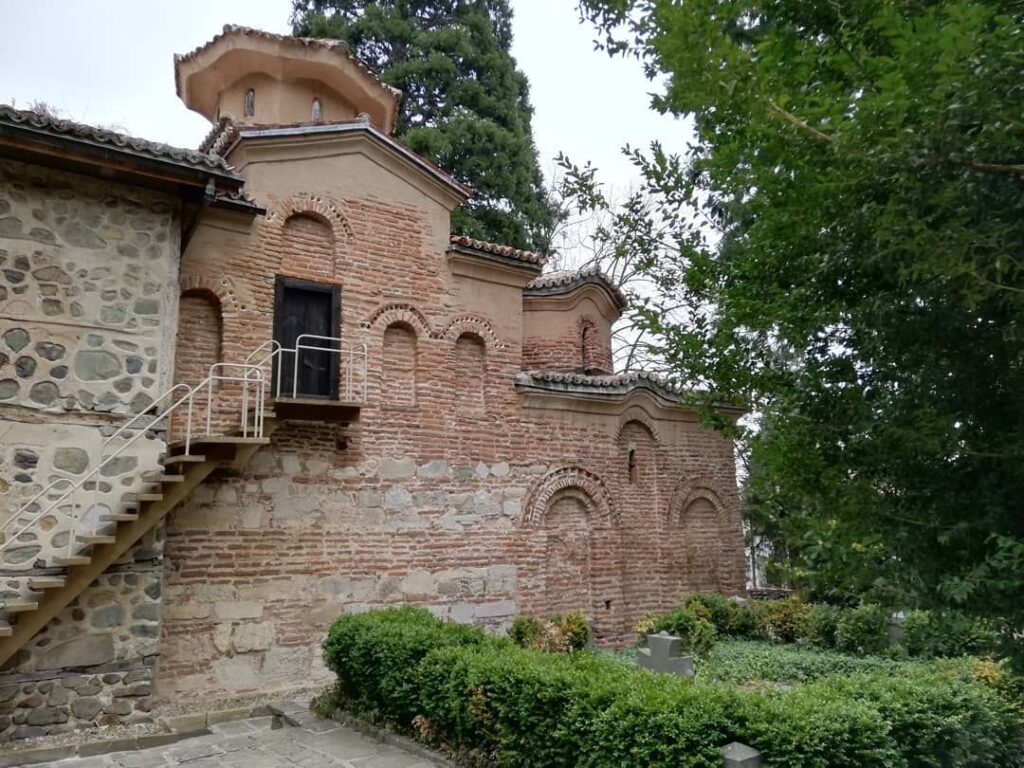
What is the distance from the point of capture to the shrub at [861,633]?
1081 cm

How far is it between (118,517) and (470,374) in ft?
18.0

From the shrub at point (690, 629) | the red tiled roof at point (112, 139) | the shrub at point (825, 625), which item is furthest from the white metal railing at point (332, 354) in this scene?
the shrub at point (825, 625)

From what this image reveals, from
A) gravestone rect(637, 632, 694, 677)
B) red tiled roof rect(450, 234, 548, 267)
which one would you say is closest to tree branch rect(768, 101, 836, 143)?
gravestone rect(637, 632, 694, 677)

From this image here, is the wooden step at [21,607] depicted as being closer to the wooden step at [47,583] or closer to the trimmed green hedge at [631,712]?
the wooden step at [47,583]

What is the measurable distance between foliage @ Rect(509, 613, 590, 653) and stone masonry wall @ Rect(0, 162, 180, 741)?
462cm

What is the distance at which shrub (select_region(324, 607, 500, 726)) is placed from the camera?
255 inches

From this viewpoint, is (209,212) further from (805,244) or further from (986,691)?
(986,691)

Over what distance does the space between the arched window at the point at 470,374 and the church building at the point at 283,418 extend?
0.04m

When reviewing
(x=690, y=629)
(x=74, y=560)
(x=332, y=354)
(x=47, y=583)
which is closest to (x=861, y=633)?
(x=690, y=629)

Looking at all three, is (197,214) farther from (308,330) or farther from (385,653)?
(385,653)

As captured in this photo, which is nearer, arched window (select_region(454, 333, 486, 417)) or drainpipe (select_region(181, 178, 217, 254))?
drainpipe (select_region(181, 178, 217, 254))

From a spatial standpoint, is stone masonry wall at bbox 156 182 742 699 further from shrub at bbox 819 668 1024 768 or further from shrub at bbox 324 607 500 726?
shrub at bbox 819 668 1024 768

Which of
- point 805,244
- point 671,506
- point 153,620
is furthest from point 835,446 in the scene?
point 671,506

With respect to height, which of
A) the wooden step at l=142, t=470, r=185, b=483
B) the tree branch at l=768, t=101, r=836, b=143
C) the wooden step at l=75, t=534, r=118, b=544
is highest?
the tree branch at l=768, t=101, r=836, b=143
